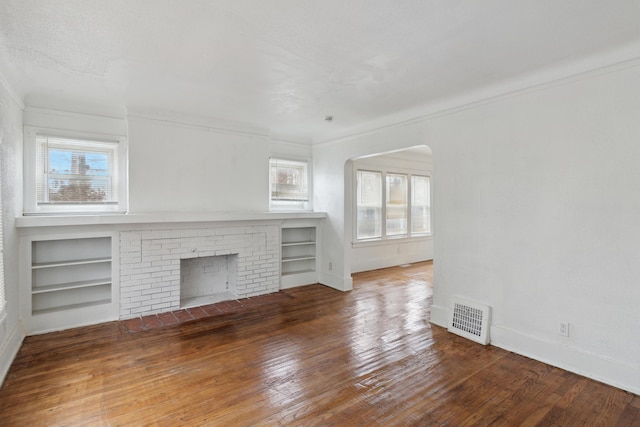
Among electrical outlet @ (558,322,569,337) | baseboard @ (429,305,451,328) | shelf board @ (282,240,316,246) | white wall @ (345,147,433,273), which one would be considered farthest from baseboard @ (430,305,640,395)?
white wall @ (345,147,433,273)

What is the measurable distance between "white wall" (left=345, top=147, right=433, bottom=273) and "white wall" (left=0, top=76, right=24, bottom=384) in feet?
16.0

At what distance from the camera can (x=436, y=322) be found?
12.9 ft

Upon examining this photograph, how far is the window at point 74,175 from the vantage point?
3699 millimetres

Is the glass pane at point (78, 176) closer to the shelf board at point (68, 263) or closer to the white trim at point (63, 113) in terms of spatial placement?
the white trim at point (63, 113)

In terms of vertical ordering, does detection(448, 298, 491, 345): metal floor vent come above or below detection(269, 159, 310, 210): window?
below

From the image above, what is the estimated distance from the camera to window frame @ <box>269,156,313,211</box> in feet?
18.4

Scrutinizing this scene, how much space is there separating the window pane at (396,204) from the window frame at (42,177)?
5217 mm

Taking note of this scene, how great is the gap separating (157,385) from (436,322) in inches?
121

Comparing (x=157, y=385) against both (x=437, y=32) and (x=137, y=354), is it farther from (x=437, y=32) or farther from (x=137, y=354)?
(x=437, y=32)

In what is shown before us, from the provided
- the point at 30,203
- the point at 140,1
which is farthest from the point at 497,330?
the point at 30,203

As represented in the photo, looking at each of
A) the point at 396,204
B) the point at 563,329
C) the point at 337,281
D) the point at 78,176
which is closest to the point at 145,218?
the point at 78,176

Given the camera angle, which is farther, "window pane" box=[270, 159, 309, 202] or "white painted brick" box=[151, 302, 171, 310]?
"window pane" box=[270, 159, 309, 202]

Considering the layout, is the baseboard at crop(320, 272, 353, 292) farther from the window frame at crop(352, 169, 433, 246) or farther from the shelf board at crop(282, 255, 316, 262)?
the window frame at crop(352, 169, 433, 246)

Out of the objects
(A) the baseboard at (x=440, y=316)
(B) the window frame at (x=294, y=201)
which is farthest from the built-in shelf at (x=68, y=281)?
(A) the baseboard at (x=440, y=316)
